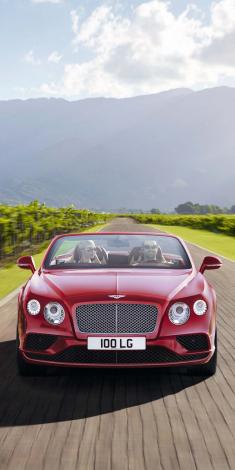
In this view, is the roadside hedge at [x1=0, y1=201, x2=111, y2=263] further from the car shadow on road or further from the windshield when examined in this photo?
the car shadow on road

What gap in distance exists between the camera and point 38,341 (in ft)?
17.9

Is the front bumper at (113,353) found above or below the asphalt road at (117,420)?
above

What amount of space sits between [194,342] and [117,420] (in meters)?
1.23

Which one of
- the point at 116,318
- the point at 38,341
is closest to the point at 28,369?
the point at 38,341

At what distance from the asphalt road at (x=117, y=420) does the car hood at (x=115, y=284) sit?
27.2 inches

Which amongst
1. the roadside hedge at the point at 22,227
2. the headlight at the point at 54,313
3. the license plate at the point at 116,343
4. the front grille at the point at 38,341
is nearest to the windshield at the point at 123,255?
the headlight at the point at 54,313

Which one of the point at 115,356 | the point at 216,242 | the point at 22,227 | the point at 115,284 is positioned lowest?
the point at 216,242

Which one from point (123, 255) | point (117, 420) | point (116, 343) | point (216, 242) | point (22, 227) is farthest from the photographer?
point (216, 242)

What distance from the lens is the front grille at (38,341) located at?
5.38m

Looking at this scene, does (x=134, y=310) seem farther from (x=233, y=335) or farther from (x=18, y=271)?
(x=18, y=271)

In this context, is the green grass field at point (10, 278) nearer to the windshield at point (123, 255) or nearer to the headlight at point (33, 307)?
the windshield at point (123, 255)

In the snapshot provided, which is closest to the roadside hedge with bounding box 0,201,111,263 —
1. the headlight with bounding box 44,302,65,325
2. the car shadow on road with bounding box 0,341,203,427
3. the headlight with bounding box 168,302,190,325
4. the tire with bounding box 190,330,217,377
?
the car shadow on road with bounding box 0,341,203,427

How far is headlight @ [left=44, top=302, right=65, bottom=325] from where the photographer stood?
5398mm

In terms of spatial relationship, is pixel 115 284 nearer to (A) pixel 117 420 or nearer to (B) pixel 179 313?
(B) pixel 179 313
